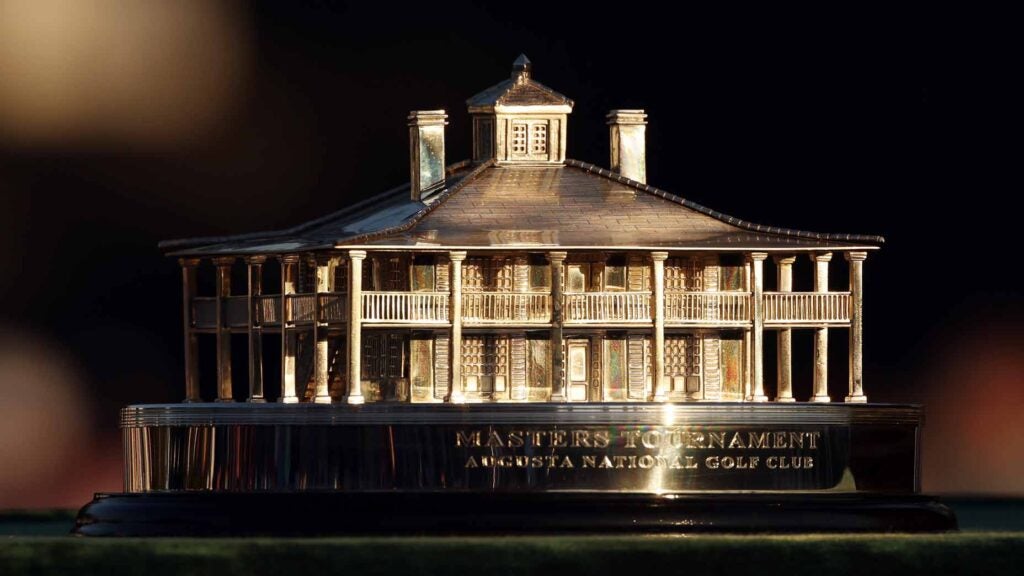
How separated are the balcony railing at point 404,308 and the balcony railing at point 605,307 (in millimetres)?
1947

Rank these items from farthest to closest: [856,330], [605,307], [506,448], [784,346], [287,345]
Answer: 1. [784,346]
2. [287,345]
3. [856,330]
4. [605,307]
5. [506,448]

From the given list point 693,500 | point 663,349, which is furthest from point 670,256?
point 693,500

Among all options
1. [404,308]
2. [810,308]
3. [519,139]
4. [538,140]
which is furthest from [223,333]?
[810,308]

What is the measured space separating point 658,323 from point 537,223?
232 cm

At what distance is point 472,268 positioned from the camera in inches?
2014

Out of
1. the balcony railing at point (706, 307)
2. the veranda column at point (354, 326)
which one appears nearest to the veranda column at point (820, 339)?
the balcony railing at point (706, 307)

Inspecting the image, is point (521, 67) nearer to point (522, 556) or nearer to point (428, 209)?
point (428, 209)

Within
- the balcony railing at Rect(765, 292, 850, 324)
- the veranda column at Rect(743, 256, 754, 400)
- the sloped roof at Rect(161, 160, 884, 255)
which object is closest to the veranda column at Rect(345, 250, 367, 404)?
the sloped roof at Rect(161, 160, 884, 255)

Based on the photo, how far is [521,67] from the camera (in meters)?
51.8

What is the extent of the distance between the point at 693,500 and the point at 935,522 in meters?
3.61

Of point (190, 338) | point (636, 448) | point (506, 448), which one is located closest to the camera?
point (506, 448)

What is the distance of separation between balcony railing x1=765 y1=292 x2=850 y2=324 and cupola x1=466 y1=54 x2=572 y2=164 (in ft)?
13.9

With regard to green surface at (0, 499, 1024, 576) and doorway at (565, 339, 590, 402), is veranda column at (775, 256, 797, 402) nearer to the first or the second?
doorway at (565, 339, 590, 402)

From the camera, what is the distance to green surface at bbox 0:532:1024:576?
44281mm
